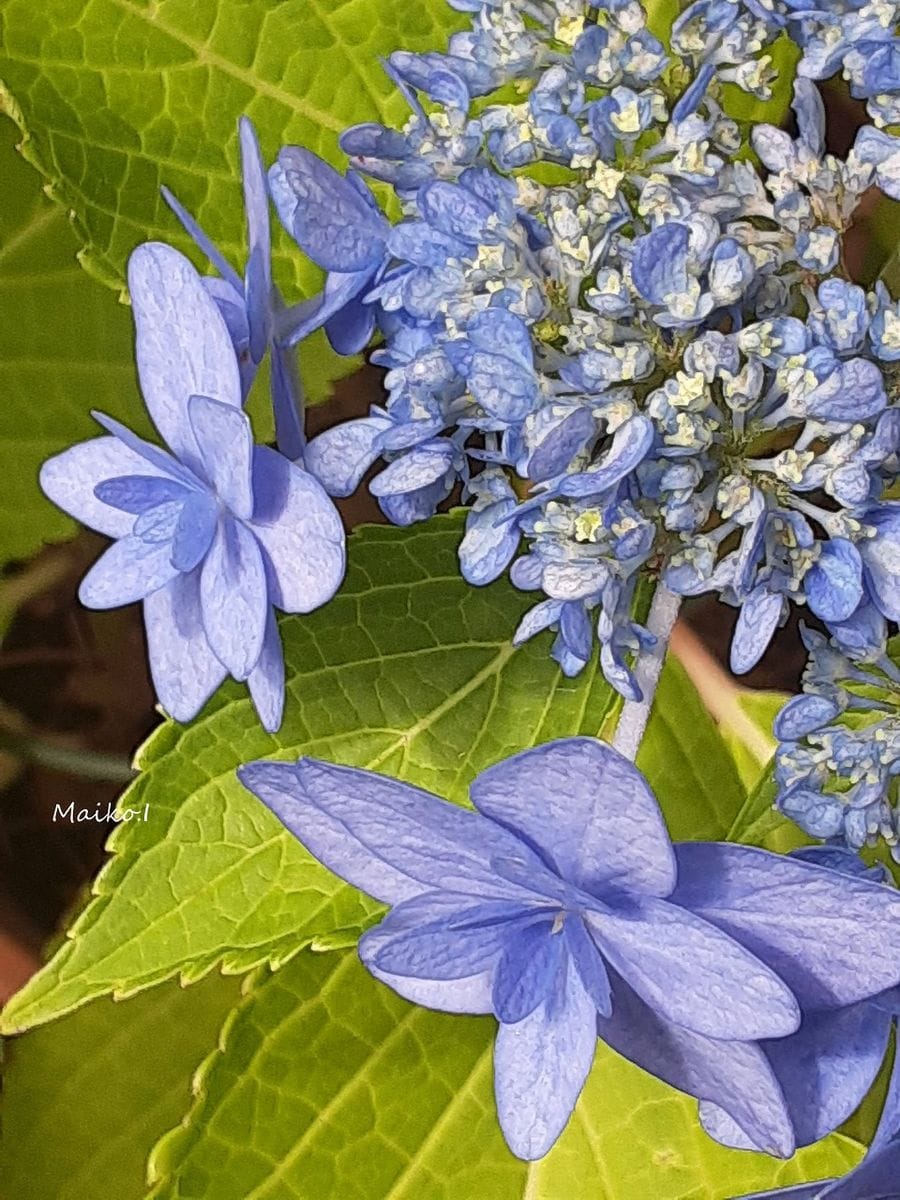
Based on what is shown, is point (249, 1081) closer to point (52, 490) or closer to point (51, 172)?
point (52, 490)

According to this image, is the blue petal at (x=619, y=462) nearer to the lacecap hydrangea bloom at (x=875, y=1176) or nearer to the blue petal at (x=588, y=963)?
the blue petal at (x=588, y=963)

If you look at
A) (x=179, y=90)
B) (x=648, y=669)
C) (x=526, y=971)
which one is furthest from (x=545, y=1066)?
(x=179, y=90)

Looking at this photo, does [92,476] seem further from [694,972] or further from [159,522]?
[694,972]

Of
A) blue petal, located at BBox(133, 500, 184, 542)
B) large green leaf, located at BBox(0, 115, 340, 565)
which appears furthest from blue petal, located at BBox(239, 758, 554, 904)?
large green leaf, located at BBox(0, 115, 340, 565)

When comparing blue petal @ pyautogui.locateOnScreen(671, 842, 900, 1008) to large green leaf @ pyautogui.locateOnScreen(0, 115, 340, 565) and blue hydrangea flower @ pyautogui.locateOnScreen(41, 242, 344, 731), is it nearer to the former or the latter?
blue hydrangea flower @ pyautogui.locateOnScreen(41, 242, 344, 731)

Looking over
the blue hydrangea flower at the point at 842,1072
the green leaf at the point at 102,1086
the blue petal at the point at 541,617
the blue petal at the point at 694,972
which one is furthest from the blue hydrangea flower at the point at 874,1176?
the green leaf at the point at 102,1086

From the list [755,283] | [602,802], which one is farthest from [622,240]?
[602,802]
